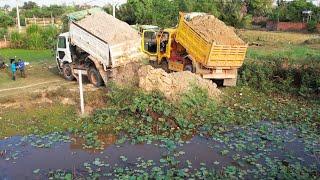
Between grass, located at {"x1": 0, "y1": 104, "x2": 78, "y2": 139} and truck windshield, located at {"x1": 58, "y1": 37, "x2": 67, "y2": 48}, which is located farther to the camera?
truck windshield, located at {"x1": 58, "y1": 37, "x2": 67, "y2": 48}

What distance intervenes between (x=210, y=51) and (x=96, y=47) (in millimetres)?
4160

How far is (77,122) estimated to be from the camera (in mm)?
10703

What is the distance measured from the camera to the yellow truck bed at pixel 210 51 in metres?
13.1

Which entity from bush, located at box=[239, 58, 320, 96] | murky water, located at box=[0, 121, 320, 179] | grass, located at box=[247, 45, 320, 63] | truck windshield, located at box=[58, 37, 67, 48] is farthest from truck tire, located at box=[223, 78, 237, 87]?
truck windshield, located at box=[58, 37, 67, 48]

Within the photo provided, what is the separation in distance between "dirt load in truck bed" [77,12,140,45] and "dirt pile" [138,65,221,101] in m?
2.23

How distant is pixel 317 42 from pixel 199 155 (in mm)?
19526

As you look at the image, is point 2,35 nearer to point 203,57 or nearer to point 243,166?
point 203,57

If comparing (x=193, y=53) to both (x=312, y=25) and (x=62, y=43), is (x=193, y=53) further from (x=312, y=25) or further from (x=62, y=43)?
(x=312, y=25)

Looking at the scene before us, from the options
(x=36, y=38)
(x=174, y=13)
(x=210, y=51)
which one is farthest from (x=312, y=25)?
(x=210, y=51)

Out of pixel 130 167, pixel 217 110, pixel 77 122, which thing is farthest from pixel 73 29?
pixel 130 167

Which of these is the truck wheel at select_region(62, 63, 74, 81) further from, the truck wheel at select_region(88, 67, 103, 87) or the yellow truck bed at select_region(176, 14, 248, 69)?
the yellow truck bed at select_region(176, 14, 248, 69)

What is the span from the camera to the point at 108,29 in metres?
14.1

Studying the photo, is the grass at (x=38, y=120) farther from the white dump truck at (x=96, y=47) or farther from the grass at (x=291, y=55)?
the grass at (x=291, y=55)

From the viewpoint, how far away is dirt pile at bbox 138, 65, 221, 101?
1145 centimetres
